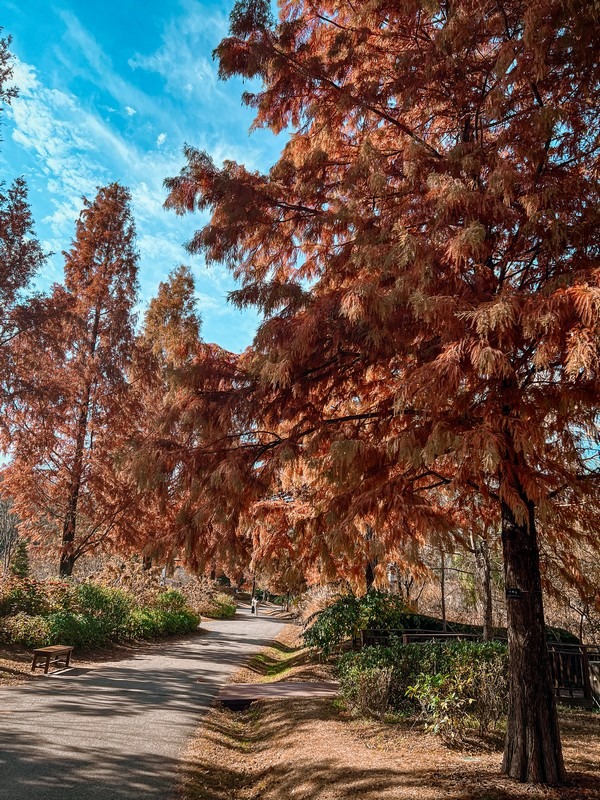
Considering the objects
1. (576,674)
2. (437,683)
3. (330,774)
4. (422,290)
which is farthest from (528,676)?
(576,674)

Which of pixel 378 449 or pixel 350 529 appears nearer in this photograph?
pixel 350 529

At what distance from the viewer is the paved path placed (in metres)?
5.02

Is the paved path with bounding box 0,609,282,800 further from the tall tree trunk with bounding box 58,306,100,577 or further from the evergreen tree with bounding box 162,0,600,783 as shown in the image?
the tall tree trunk with bounding box 58,306,100,577

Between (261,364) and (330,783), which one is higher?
(261,364)

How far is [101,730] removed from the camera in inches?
266

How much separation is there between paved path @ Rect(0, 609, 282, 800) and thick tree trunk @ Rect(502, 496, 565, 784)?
11.3 feet

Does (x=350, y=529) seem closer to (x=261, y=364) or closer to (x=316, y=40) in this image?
(x=261, y=364)

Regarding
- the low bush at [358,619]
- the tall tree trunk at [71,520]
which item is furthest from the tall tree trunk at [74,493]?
the low bush at [358,619]

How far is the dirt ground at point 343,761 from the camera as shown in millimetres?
4871

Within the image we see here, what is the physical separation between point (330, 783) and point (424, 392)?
4.16 m

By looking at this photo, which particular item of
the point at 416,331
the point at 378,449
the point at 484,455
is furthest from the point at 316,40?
the point at 484,455

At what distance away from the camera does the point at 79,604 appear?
14336mm

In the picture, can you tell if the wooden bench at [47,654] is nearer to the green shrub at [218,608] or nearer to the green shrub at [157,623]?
the green shrub at [157,623]

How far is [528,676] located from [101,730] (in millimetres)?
5317
